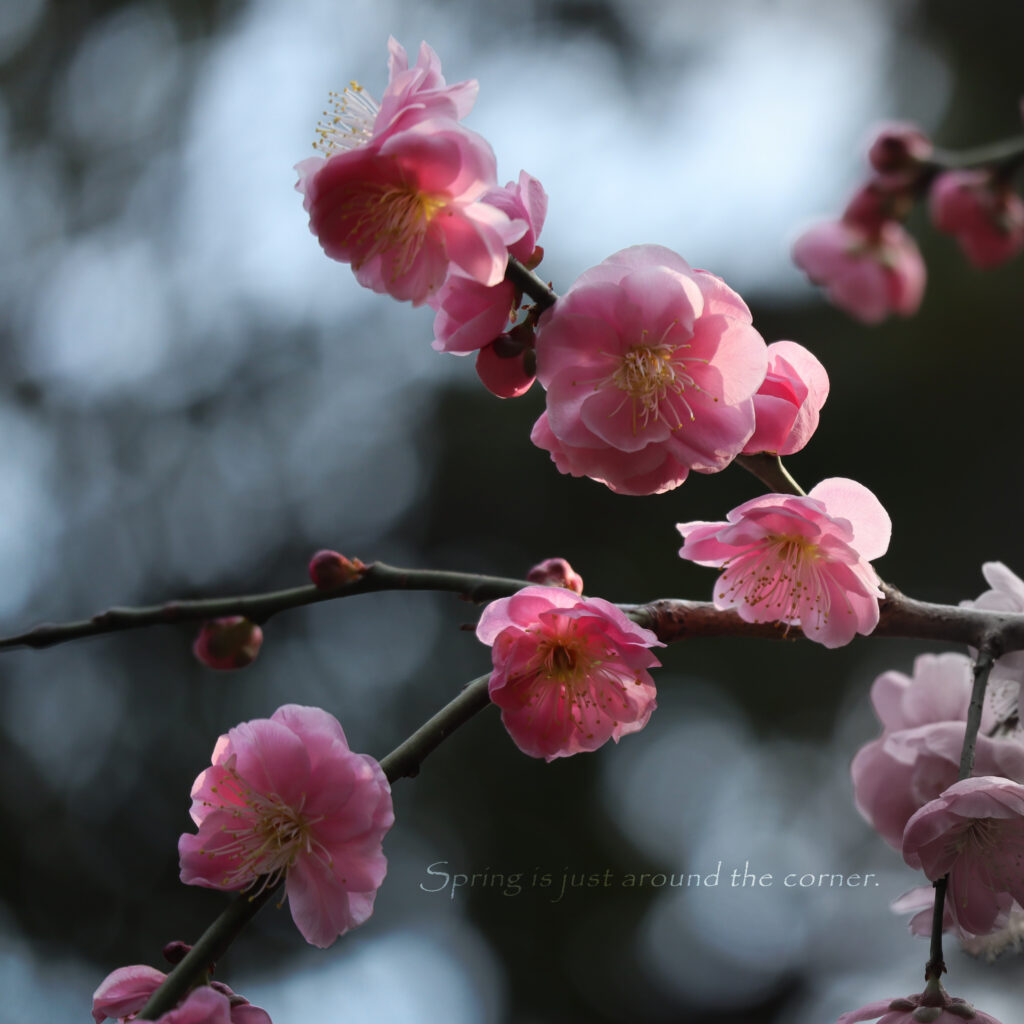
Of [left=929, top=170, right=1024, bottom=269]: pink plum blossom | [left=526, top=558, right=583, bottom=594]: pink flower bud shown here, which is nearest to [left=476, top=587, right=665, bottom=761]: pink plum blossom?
[left=526, top=558, right=583, bottom=594]: pink flower bud

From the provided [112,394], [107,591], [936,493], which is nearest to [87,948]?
[107,591]

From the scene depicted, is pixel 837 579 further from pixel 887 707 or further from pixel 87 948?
pixel 87 948

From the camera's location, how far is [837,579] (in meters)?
0.66

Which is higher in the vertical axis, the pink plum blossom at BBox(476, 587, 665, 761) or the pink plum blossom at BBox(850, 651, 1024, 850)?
the pink plum blossom at BBox(476, 587, 665, 761)

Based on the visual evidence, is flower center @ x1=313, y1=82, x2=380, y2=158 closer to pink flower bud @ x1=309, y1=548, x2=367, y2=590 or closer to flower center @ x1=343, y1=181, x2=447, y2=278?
flower center @ x1=343, y1=181, x2=447, y2=278

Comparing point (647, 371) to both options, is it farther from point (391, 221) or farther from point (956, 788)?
point (956, 788)

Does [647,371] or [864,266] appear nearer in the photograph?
[864,266]

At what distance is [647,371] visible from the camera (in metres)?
0.68

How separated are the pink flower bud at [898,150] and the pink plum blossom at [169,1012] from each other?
22.7 inches

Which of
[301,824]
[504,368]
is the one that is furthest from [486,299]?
[301,824]

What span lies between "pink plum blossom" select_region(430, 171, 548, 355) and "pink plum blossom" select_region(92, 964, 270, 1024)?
403 mm

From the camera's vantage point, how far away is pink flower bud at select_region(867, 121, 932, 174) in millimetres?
532

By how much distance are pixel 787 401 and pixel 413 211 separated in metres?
0.27

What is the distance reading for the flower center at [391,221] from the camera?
2.03 feet
